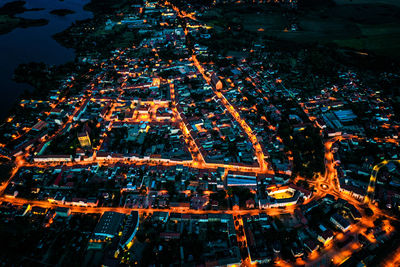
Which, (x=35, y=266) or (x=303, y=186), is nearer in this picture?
(x=35, y=266)

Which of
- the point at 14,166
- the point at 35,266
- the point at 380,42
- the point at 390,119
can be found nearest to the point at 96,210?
the point at 35,266

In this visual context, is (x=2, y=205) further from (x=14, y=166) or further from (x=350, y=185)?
(x=350, y=185)

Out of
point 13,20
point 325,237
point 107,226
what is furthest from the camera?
point 13,20

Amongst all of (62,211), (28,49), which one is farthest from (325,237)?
(28,49)

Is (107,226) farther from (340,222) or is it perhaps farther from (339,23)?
(339,23)

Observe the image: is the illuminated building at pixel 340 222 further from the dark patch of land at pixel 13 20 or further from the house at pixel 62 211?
the dark patch of land at pixel 13 20

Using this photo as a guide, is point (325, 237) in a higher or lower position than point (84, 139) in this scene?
lower
